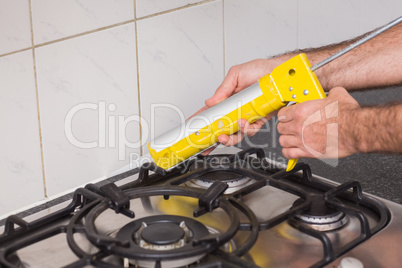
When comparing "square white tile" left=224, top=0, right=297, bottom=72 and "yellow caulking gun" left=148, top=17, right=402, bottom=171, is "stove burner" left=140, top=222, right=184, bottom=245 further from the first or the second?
"square white tile" left=224, top=0, right=297, bottom=72

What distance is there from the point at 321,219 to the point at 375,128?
168 millimetres

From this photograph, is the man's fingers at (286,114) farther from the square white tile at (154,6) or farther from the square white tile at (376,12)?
the square white tile at (376,12)

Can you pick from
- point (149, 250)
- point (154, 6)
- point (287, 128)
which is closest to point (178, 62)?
point (154, 6)

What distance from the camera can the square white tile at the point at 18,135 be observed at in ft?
3.30

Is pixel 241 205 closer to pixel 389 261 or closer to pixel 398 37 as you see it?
pixel 389 261

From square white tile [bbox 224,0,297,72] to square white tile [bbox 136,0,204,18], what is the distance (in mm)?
156

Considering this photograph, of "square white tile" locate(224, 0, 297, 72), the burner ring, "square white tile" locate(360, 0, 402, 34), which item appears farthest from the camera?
"square white tile" locate(360, 0, 402, 34)

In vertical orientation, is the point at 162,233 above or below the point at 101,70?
below

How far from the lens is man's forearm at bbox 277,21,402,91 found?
1.23m

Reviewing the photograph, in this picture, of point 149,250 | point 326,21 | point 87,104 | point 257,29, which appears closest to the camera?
point 149,250

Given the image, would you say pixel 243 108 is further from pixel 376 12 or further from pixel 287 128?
pixel 376 12

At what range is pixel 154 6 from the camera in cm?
120

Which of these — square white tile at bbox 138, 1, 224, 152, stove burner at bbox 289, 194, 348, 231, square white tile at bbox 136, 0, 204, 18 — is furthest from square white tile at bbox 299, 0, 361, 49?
stove burner at bbox 289, 194, 348, 231

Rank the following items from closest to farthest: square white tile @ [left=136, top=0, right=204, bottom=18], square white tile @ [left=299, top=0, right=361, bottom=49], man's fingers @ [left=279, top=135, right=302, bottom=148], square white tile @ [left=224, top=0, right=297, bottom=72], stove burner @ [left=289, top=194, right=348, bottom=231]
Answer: stove burner @ [left=289, top=194, right=348, bottom=231], man's fingers @ [left=279, top=135, right=302, bottom=148], square white tile @ [left=136, top=0, right=204, bottom=18], square white tile @ [left=224, top=0, right=297, bottom=72], square white tile @ [left=299, top=0, right=361, bottom=49]
